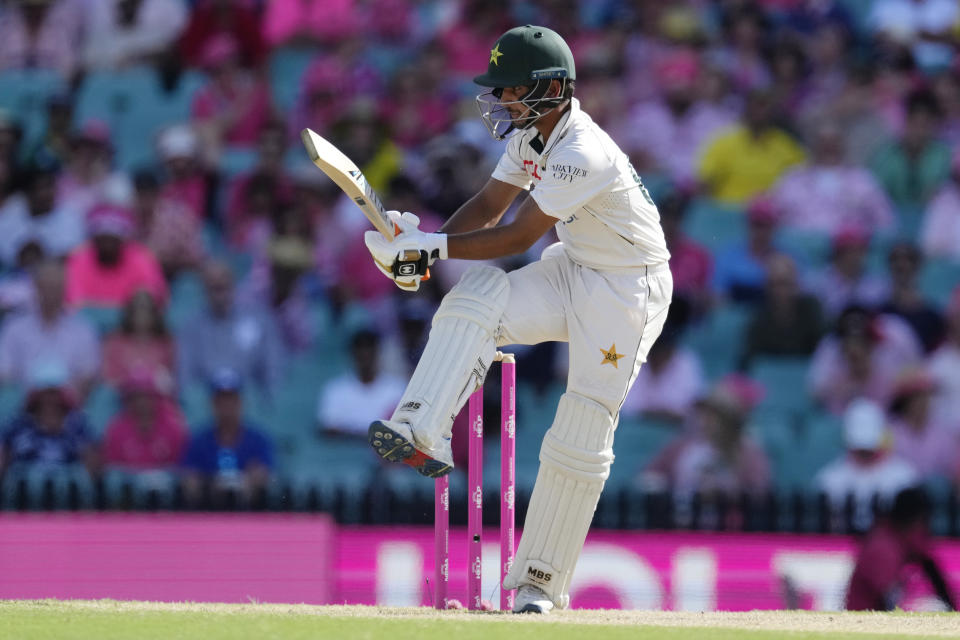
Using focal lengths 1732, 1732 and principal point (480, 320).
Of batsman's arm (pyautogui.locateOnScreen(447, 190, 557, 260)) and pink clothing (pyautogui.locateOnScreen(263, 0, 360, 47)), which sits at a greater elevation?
pink clothing (pyautogui.locateOnScreen(263, 0, 360, 47))

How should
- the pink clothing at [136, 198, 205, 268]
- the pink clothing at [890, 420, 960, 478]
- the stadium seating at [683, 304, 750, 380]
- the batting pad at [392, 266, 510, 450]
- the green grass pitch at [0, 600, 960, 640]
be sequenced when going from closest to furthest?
the green grass pitch at [0, 600, 960, 640] < the batting pad at [392, 266, 510, 450] < the pink clothing at [890, 420, 960, 478] < the stadium seating at [683, 304, 750, 380] < the pink clothing at [136, 198, 205, 268]

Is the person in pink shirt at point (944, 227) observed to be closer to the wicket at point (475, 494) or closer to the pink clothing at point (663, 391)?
the pink clothing at point (663, 391)

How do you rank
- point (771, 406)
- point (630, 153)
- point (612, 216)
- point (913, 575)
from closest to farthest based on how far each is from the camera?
point (612, 216), point (913, 575), point (771, 406), point (630, 153)

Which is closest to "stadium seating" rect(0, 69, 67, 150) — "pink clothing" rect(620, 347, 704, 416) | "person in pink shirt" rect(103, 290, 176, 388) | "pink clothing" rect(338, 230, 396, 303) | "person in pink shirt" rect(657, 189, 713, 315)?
"person in pink shirt" rect(103, 290, 176, 388)

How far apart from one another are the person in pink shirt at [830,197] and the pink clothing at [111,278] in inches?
162

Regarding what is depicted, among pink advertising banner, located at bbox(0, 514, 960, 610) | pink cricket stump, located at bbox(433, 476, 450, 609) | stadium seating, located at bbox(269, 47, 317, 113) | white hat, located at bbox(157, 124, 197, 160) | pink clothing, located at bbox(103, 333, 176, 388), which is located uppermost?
stadium seating, located at bbox(269, 47, 317, 113)

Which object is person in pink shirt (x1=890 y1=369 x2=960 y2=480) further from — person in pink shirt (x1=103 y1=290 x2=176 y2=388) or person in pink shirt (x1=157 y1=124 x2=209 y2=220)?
person in pink shirt (x1=157 y1=124 x2=209 y2=220)

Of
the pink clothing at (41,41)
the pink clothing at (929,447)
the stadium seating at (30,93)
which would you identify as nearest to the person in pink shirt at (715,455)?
the pink clothing at (929,447)

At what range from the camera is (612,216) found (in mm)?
6008

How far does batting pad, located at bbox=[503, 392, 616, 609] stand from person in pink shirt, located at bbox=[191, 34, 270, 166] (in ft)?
21.1

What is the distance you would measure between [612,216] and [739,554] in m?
3.03

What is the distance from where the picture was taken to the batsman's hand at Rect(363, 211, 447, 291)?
582cm

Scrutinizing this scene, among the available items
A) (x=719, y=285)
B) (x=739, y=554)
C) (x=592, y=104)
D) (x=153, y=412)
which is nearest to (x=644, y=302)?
(x=739, y=554)

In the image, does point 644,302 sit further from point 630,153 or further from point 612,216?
point 630,153
